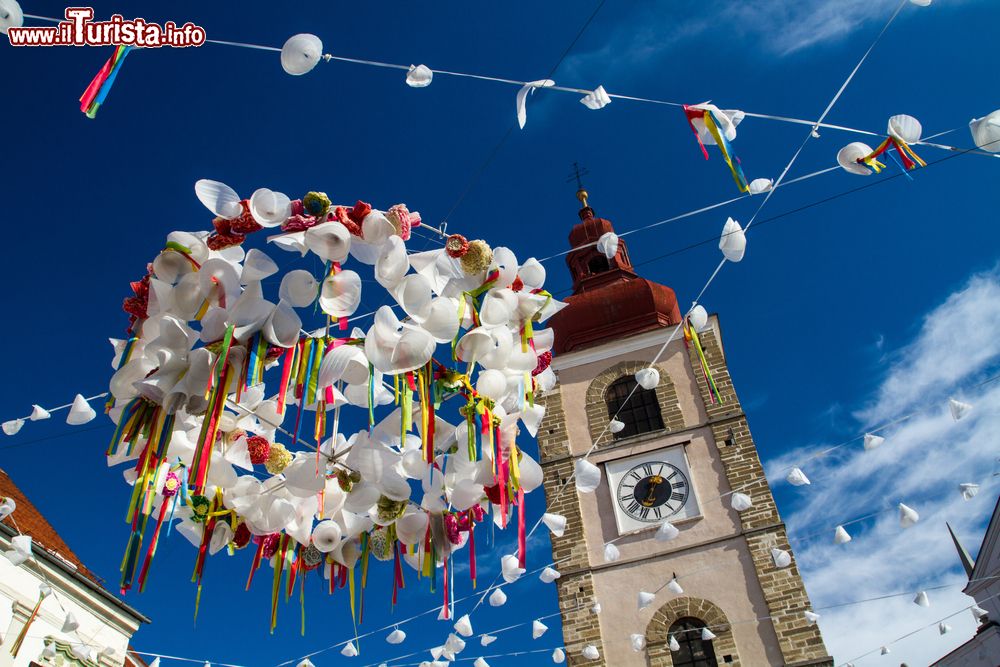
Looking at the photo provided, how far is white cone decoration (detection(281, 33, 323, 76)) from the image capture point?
348 centimetres

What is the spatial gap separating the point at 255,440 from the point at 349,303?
1035 millimetres

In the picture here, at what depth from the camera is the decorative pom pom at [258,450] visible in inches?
142

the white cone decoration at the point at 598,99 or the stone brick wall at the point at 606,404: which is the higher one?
the stone brick wall at the point at 606,404

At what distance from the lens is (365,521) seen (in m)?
3.76

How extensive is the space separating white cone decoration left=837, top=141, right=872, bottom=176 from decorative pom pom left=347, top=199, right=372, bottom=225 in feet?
8.84

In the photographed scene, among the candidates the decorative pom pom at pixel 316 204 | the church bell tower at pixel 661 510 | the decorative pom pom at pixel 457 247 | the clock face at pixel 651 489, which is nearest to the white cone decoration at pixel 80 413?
the decorative pom pom at pixel 316 204

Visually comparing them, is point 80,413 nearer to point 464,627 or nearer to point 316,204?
point 316,204

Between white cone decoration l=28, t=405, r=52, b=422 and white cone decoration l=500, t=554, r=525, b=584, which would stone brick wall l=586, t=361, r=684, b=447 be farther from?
white cone decoration l=28, t=405, r=52, b=422

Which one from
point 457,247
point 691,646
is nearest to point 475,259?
point 457,247

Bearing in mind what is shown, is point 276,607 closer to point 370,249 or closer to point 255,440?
point 255,440

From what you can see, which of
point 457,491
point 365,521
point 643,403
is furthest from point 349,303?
point 643,403

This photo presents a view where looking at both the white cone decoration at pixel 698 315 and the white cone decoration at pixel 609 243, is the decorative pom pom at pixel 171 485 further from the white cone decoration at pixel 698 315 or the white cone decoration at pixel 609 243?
the white cone decoration at pixel 698 315

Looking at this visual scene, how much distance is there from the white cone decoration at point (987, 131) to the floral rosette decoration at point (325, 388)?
2238mm

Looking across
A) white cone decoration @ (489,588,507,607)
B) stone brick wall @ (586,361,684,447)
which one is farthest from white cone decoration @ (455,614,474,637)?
stone brick wall @ (586,361,684,447)
